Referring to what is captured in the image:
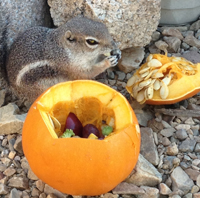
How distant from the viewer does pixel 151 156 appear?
6.17ft

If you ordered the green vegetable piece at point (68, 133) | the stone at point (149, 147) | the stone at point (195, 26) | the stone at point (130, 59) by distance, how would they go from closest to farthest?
1. the green vegetable piece at point (68, 133)
2. the stone at point (149, 147)
3. the stone at point (130, 59)
4. the stone at point (195, 26)

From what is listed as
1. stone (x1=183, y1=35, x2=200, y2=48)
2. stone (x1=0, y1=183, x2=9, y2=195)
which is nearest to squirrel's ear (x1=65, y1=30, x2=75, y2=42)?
stone (x1=0, y1=183, x2=9, y2=195)

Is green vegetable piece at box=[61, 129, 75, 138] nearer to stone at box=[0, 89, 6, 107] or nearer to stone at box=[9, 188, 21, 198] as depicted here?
stone at box=[9, 188, 21, 198]

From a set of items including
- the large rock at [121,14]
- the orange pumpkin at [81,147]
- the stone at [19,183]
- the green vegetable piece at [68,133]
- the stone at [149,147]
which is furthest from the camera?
the large rock at [121,14]

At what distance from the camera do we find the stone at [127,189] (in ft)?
5.38

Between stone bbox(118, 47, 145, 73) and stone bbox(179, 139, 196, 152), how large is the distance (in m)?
0.84

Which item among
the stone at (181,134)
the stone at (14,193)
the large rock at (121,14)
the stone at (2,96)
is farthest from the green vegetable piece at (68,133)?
the large rock at (121,14)

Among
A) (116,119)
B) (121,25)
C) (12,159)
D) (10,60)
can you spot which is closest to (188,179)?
(116,119)

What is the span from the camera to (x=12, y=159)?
194cm

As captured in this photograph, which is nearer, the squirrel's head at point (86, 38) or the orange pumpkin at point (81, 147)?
the orange pumpkin at point (81, 147)

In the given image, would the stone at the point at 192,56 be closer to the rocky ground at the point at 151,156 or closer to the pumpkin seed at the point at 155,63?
the rocky ground at the point at 151,156

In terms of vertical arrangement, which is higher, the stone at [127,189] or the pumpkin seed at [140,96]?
the pumpkin seed at [140,96]

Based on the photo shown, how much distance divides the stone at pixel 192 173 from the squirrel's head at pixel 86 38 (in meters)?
0.92

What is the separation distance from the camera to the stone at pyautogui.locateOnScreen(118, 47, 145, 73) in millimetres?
2575
